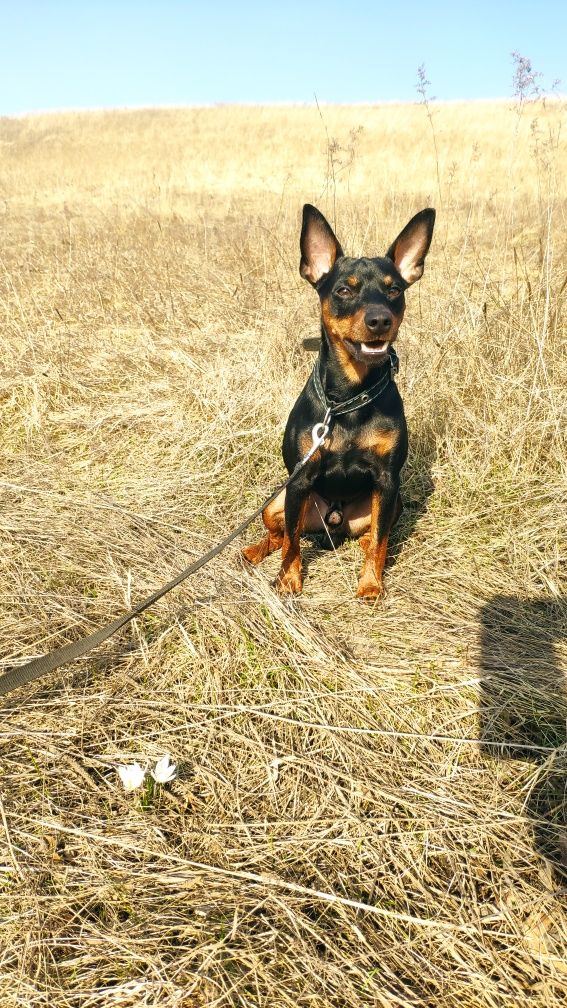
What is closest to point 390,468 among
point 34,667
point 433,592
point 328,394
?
point 328,394

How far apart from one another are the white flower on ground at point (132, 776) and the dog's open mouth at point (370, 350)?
5.55 feet

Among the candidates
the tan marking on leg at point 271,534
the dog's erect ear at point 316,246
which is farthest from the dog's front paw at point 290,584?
the dog's erect ear at point 316,246

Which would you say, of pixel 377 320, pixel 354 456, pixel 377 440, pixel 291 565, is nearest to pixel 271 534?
pixel 291 565

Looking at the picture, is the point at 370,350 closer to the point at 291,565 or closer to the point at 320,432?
the point at 320,432

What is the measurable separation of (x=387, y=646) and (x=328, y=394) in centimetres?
111

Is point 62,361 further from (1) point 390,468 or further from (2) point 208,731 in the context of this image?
(2) point 208,731

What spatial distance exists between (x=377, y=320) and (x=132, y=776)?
1769 mm

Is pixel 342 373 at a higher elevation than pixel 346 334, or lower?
lower

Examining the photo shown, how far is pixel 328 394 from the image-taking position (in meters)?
2.86

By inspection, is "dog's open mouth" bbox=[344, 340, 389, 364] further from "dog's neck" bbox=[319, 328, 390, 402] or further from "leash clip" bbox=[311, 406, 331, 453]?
"leash clip" bbox=[311, 406, 331, 453]

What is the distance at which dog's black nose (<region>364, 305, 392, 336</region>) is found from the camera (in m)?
2.43

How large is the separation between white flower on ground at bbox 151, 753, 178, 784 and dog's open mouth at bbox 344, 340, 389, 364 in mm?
1627

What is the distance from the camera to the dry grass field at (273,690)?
1.54m

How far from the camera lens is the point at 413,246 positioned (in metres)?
2.98
